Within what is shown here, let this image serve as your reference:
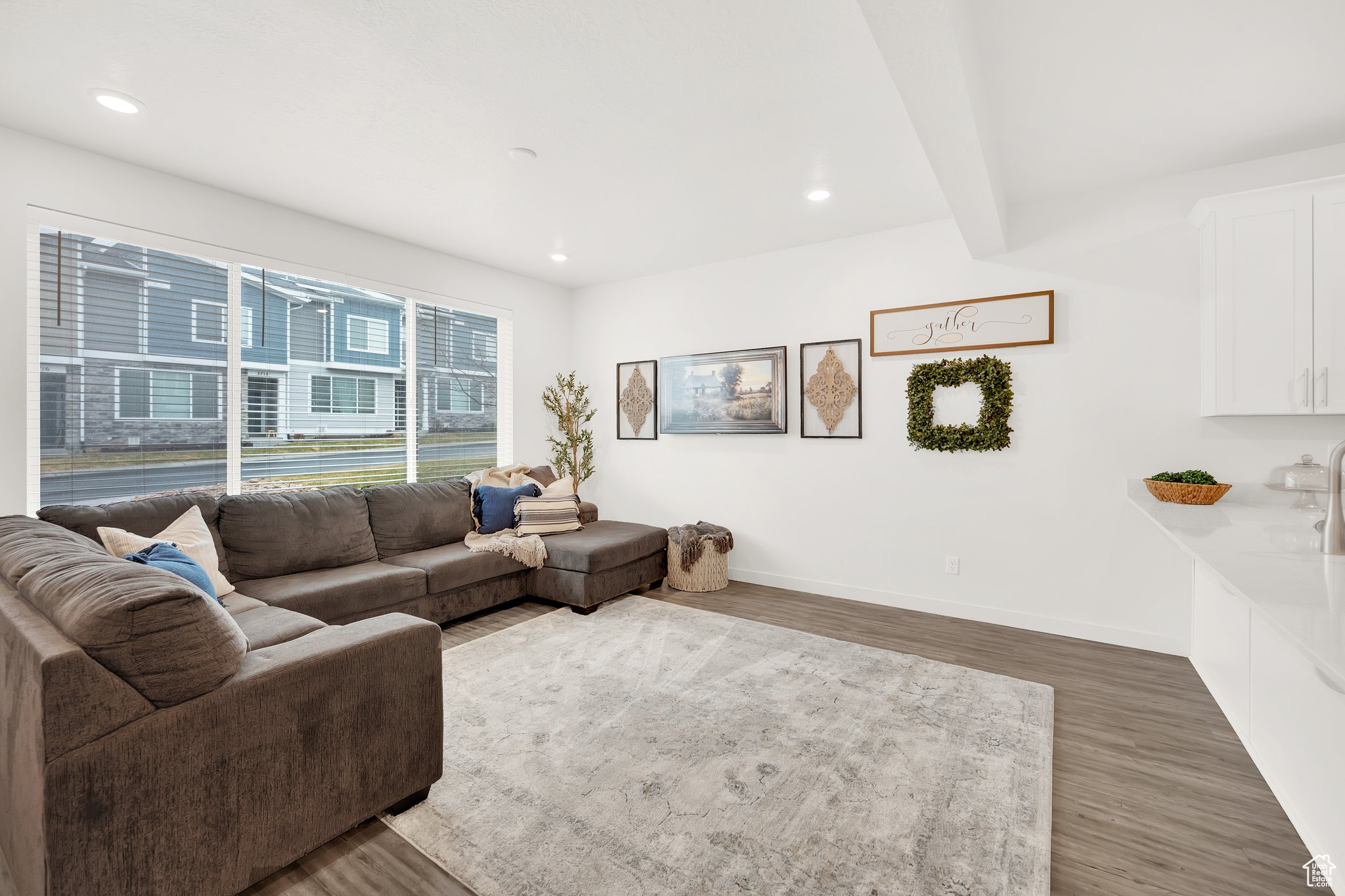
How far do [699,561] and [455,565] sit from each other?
1824 mm

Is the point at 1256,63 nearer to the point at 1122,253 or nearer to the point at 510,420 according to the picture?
the point at 1122,253

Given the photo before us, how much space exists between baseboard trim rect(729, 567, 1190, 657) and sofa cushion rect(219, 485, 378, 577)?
2879 millimetres

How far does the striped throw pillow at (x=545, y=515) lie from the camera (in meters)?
4.30

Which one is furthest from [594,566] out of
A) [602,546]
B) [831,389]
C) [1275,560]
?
[1275,560]

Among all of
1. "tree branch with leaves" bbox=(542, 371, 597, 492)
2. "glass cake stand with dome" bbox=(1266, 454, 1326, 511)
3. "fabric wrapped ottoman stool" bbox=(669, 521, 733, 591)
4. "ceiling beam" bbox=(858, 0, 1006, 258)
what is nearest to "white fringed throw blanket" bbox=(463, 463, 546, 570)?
"fabric wrapped ottoman stool" bbox=(669, 521, 733, 591)

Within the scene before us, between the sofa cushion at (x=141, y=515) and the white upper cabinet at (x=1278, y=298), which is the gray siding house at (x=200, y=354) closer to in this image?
the sofa cushion at (x=141, y=515)

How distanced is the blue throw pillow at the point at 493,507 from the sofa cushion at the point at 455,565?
291mm

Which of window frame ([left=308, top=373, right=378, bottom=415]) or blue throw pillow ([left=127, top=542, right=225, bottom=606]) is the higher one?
window frame ([left=308, top=373, right=378, bottom=415])

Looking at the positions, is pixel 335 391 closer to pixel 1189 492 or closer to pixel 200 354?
pixel 200 354

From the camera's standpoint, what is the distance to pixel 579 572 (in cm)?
393

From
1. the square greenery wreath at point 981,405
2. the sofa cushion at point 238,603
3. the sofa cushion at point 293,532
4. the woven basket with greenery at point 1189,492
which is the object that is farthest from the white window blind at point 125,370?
the woven basket with greenery at point 1189,492

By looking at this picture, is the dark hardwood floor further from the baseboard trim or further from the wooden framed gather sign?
the wooden framed gather sign

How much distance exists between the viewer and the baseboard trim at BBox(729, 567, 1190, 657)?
3282 millimetres

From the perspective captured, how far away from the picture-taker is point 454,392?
493cm
